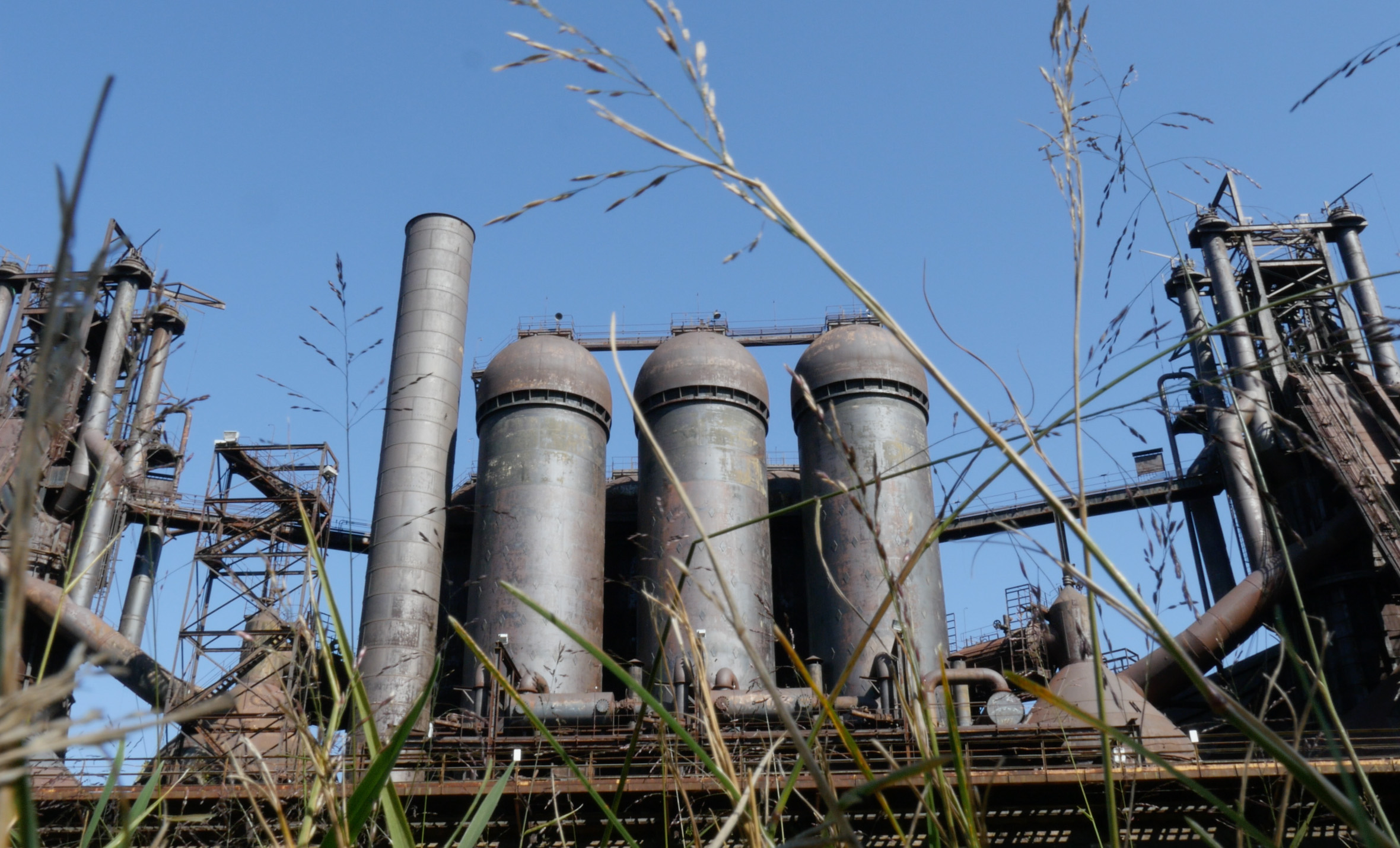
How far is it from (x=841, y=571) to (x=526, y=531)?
613cm

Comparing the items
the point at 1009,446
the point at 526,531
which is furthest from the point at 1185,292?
the point at 1009,446

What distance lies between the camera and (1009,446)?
2.96 ft

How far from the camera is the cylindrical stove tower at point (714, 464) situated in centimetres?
1997

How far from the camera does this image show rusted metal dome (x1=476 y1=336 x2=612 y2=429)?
893 inches

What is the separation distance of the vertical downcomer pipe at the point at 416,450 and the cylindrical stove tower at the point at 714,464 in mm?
4191

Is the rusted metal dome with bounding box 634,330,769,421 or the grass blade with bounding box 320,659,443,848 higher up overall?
the rusted metal dome with bounding box 634,330,769,421

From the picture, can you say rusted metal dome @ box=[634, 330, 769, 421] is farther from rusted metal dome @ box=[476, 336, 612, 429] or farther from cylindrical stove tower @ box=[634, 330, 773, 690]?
rusted metal dome @ box=[476, 336, 612, 429]

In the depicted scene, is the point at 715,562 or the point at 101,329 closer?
the point at 715,562

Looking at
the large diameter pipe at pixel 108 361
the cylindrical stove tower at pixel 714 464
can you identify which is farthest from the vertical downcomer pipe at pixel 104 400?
the cylindrical stove tower at pixel 714 464

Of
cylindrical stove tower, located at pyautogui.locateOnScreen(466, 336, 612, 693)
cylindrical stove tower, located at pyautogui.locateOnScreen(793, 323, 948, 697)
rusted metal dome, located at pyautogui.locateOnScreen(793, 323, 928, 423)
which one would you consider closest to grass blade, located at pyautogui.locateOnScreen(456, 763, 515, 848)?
cylindrical stove tower, located at pyautogui.locateOnScreen(793, 323, 948, 697)

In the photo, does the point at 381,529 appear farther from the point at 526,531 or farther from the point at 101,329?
the point at 101,329

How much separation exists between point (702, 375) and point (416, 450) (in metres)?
6.32

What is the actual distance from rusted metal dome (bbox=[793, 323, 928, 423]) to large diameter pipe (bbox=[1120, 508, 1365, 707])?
7.12 metres

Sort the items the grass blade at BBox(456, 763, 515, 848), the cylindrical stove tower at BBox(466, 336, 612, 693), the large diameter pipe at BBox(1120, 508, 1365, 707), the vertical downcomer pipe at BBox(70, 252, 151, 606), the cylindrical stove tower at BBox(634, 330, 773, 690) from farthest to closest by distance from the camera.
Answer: the vertical downcomer pipe at BBox(70, 252, 151, 606) → the cylindrical stove tower at BBox(634, 330, 773, 690) → the large diameter pipe at BBox(1120, 508, 1365, 707) → the cylindrical stove tower at BBox(466, 336, 612, 693) → the grass blade at BBox(456, 763, 515, 848)
